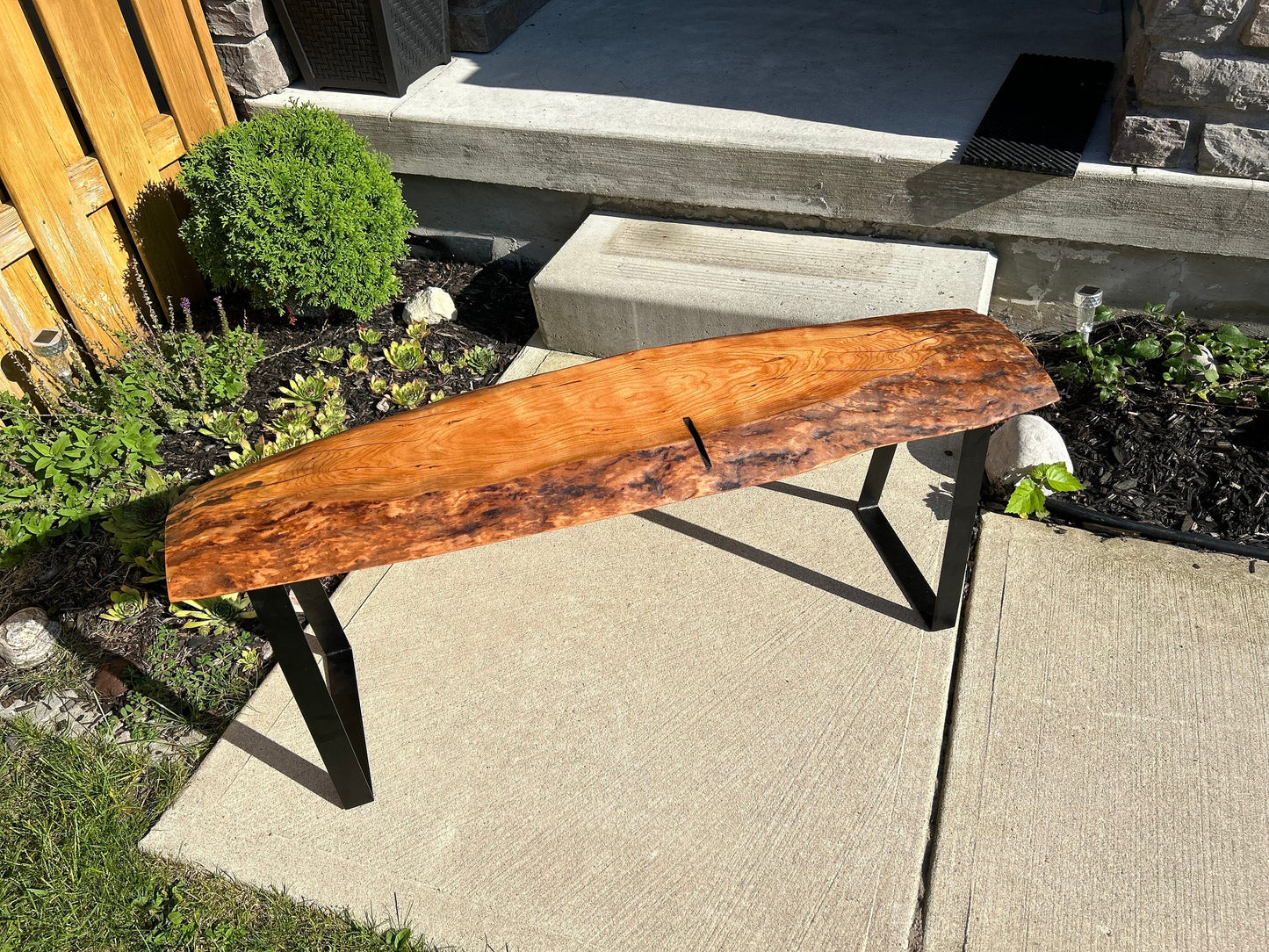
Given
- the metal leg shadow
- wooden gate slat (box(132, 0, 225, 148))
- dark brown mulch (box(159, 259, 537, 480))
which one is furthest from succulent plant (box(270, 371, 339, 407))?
the metal leg shadow

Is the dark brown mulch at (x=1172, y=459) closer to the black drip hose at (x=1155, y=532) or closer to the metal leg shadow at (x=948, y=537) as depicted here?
the black drip hose at (x=1155, y=532)

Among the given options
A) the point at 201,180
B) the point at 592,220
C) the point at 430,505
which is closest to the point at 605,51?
the point at 592,220

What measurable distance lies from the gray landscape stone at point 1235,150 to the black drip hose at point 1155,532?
123cm

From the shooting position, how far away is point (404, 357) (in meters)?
3.60

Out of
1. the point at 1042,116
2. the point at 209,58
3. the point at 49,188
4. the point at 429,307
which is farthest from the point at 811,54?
the point at 49,188

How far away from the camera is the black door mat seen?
10.6ft

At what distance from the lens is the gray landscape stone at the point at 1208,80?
9.45 feet

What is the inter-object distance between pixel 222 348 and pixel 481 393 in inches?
67.9

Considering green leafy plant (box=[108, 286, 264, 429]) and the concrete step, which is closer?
green leafy plant (box=[108, 286, 264, 429])

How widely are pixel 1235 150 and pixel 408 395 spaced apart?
9.68 ft

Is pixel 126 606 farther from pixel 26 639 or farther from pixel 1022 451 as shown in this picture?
pixel 1022 451

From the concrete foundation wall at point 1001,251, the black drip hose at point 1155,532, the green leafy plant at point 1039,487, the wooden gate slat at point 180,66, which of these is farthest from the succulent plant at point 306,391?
the black drip hose at point 1155,532

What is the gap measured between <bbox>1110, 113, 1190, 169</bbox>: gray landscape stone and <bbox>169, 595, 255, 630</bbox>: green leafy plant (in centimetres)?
325

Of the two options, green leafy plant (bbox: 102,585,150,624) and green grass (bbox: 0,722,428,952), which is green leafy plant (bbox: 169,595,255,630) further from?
green grass (bbox: 0,722,428,952)
